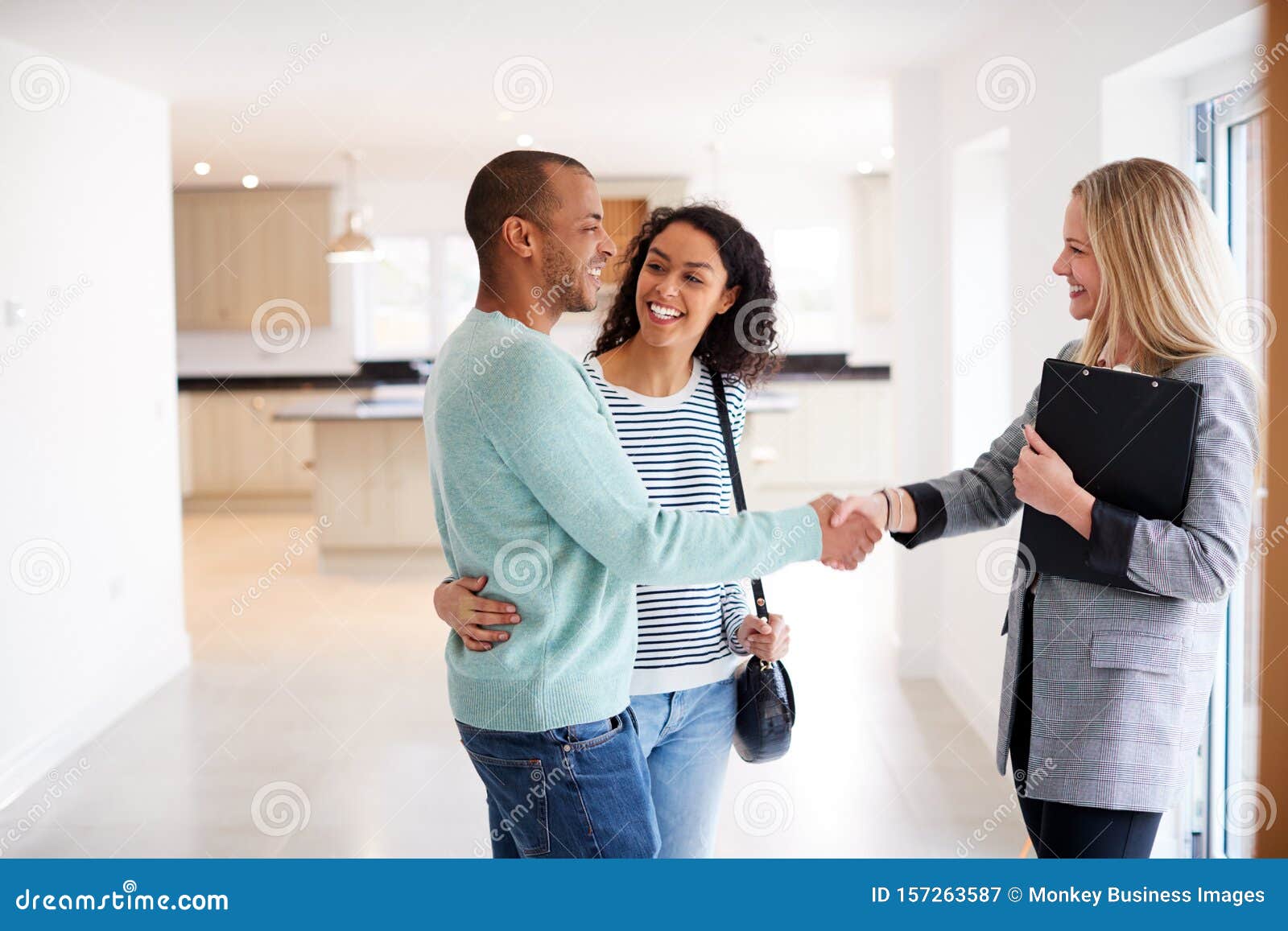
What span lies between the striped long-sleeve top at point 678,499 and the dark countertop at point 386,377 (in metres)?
6.74

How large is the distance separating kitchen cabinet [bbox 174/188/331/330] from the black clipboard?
25.5 feet

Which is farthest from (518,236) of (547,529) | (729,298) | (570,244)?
(729,298)

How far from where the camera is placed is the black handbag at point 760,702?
70.5 inches

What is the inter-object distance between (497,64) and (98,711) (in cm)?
275

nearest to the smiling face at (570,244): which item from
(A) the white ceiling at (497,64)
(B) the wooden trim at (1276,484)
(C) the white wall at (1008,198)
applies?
(B) the wooden trim at (1276,484)

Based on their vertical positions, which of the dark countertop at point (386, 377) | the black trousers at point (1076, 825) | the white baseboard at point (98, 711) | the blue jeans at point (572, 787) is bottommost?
the white baseboard at point (98, 711)

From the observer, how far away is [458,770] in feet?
11.8

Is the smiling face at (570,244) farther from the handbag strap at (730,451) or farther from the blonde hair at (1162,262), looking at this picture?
the blonde hair at (1162,262)

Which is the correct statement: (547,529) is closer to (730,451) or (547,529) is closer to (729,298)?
(730,451)

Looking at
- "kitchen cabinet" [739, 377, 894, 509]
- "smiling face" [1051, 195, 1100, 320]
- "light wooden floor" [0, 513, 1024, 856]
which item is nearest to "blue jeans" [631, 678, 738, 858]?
"smiling face" [1051, 195, 1100, 320]

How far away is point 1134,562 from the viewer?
1.47m

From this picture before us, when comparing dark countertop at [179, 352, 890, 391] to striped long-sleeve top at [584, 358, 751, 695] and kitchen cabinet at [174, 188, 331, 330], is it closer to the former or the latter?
kitchen cabinet at [174, 188, 331, 330]
